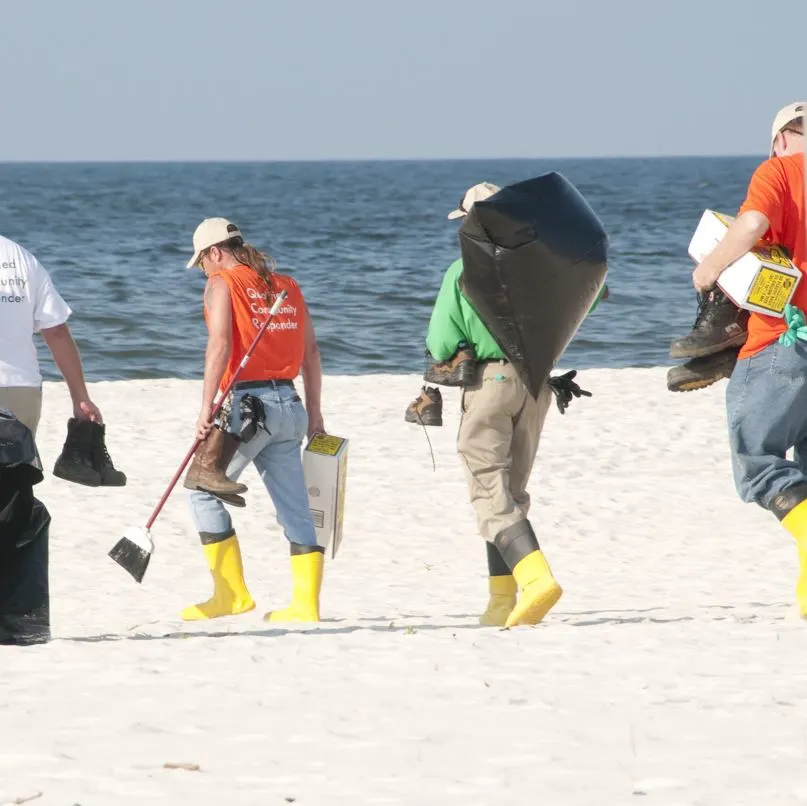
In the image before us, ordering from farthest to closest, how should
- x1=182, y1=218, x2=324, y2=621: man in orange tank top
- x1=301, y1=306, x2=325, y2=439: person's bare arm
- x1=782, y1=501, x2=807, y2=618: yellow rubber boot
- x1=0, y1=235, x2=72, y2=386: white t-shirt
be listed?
x1=301, y1=306, x2=325, y2=439: person's bare arm, x1=182, y1=218, x2=324, y2=621: man in orange tank top, x1=0, y1=235, x2=72, y2=386: white t-shirt, x1=782, y1=501, x2=807, y2=618: yellow rubber boot

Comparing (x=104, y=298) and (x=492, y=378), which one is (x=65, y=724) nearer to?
(x=492, y=378)

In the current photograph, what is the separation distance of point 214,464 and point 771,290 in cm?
217

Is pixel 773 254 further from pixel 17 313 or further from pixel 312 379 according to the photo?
pixel 17 313

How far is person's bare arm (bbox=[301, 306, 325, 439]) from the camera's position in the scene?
20.8ft

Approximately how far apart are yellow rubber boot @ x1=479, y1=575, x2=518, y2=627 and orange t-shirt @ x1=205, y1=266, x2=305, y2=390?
113 cm

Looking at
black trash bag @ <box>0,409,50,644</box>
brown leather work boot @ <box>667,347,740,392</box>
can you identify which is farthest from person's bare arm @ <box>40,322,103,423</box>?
brown leather work boot @ <box>667,347,740,392</box>

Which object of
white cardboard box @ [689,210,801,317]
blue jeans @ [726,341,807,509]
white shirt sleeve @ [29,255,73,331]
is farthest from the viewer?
white shirt sleeve @ [29,255,73,331]

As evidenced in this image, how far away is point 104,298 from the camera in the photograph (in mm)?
26297

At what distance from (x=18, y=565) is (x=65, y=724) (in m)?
1.38

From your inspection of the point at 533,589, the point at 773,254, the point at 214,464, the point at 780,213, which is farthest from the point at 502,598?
the point at 780,213

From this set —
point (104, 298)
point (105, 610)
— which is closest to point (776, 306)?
point (105, 610)

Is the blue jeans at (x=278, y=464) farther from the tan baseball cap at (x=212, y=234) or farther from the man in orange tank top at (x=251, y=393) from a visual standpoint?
the tan baseball cap at (x=212, y=234)

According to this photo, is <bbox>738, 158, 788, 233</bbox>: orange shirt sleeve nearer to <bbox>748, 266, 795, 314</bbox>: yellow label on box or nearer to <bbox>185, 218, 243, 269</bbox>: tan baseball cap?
<bbox>748, 266, 795, 314</bbox>: yellow label on box

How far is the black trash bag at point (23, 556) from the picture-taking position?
216 inches
